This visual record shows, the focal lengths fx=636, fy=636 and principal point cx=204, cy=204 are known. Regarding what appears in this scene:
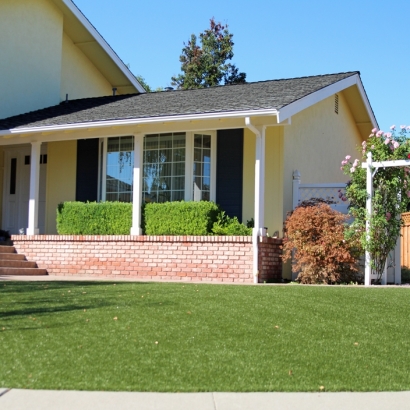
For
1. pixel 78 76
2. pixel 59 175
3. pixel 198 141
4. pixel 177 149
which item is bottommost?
pixel 59 175

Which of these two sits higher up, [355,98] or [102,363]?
[355,98]

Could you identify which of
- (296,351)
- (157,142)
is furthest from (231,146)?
(296,351)

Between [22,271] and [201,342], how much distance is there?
28.3 feet

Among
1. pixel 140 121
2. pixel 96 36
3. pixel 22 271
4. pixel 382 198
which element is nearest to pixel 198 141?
pixel 140 121

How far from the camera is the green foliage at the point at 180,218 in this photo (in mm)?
13148

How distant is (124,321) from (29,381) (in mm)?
2028

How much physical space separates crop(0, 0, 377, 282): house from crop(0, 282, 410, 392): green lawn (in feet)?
16.2

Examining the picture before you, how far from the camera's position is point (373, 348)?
19.4 ft

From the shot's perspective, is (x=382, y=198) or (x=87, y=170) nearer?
(x=382, y=198)

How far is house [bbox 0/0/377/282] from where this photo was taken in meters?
13.2

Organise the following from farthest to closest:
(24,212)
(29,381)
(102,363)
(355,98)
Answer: (355,98) → (24,212) → (102,363) → (29,381)

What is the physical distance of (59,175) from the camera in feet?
52.4

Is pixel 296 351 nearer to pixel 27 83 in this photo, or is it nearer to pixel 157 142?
pixel 157 142

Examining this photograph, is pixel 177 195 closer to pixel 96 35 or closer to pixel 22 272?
pixel 22 272
